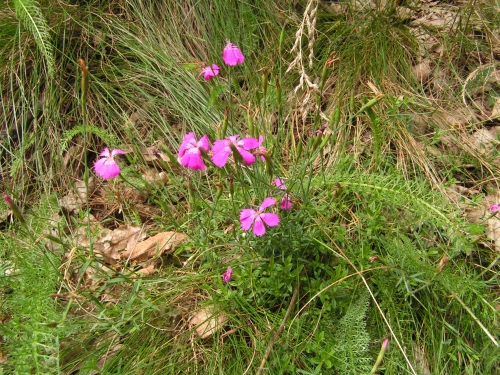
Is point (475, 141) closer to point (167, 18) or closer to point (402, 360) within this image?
Answer: point (402, 360)

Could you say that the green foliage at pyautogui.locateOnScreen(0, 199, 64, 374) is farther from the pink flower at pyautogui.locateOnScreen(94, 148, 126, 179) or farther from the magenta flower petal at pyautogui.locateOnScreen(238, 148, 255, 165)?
the magenta flower petal at pyautogui.locateOnScreen(238, 148, 255, 165)

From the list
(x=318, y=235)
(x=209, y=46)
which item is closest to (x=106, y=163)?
(x=318, y=235)

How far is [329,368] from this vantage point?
1.48 m

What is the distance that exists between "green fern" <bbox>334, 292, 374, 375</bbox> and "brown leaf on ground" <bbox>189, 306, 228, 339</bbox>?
1.34 feet

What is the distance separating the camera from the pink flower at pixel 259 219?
4.67 ft

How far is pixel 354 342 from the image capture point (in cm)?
146

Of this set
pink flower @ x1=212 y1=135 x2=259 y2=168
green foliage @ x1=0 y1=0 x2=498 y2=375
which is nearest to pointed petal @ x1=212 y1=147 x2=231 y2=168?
pink flower @ x1=212 y1=135 x2=259 y2=168

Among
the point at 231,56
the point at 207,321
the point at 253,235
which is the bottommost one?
the point at 207,321

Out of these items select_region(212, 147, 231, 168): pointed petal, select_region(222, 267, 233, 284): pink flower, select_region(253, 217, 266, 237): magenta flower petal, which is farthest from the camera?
select_region(222, 267, 233, 284): pink flower

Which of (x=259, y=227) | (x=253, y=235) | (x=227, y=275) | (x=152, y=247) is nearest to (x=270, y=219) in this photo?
(x=259, y=227)

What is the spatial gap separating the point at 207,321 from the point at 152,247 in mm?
462

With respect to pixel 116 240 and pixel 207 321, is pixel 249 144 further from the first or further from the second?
pixel 116 240

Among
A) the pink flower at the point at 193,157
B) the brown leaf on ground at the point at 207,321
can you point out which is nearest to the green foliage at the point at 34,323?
the brown leaf on ground at the point at 207,321

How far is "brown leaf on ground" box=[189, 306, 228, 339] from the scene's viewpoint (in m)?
1.61
